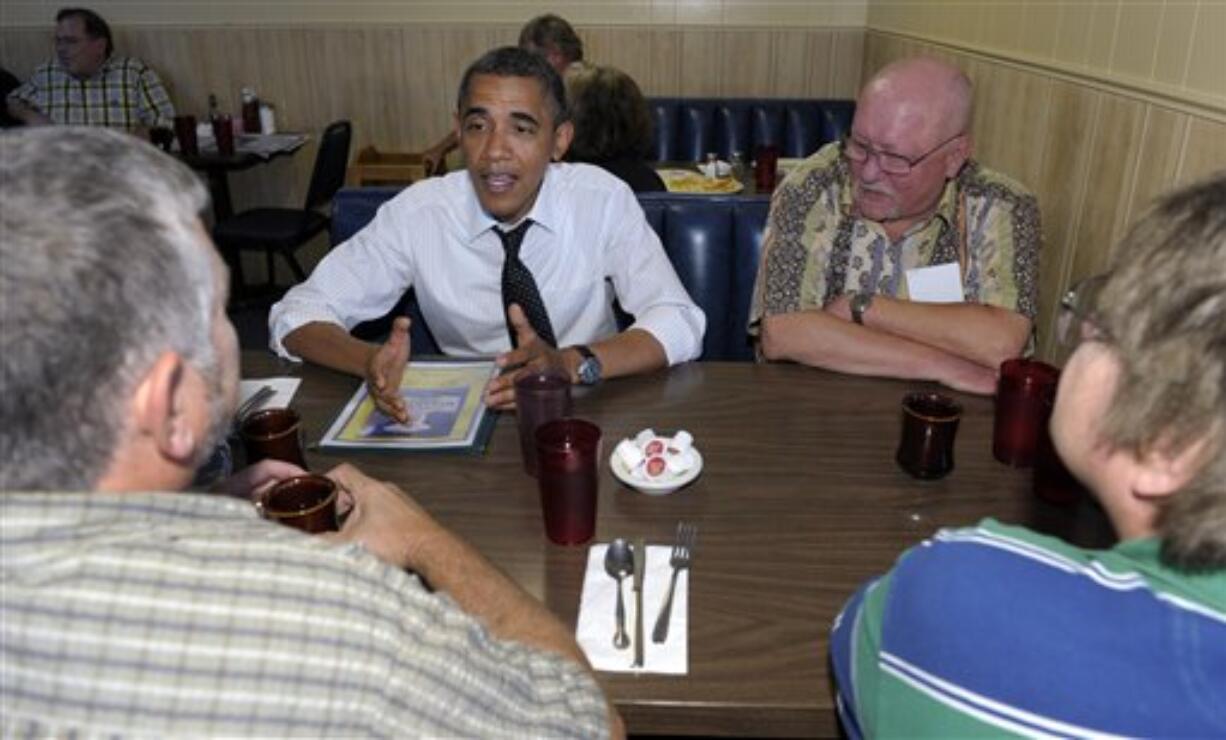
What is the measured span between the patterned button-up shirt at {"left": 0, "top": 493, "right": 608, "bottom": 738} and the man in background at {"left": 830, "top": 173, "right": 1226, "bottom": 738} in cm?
Result: 37

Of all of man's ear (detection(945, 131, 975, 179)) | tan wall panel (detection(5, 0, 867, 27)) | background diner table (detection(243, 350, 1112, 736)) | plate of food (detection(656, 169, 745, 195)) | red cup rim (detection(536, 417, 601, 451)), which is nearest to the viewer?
background diner table (detection(243, 350, 1112, 736))

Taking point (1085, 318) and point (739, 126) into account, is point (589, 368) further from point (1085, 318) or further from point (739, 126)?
point (739, 126)

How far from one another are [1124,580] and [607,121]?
2517mm

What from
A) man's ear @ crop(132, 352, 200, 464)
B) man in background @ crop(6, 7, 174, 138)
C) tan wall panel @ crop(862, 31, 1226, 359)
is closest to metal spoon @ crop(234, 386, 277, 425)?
man's ear @ crop(132, 352, 200, 464)

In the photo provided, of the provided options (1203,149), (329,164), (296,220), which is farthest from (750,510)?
(296,220)

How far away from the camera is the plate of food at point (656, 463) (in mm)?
1223

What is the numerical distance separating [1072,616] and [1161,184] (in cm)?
186

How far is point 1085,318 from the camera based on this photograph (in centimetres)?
78

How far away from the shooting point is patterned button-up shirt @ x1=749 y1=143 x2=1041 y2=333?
1.80m

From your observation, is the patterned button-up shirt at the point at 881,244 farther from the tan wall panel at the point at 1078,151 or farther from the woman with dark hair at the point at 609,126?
the woman with dark hair at the point at 609,126

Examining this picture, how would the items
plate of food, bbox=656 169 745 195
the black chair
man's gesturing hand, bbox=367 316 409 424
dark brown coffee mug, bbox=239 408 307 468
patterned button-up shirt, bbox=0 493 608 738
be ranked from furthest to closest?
1. the black chair
2. plate of food, bbox=656 169 745 195
3. man's gesturing hand, bbox=367 316 409 424
4. dark brown coffee mug, bbox=239 408 307 468
5. patterned button-up shirt, bbox=0 493 608 738

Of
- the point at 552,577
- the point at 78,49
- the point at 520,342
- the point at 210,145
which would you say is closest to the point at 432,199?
the point at 520,342

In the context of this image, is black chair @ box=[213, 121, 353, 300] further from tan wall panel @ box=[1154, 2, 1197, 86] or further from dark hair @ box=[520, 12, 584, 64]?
tan wall panel @ box=[1154, 2, 1197, 86]

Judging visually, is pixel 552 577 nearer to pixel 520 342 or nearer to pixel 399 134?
pixel 520 342
